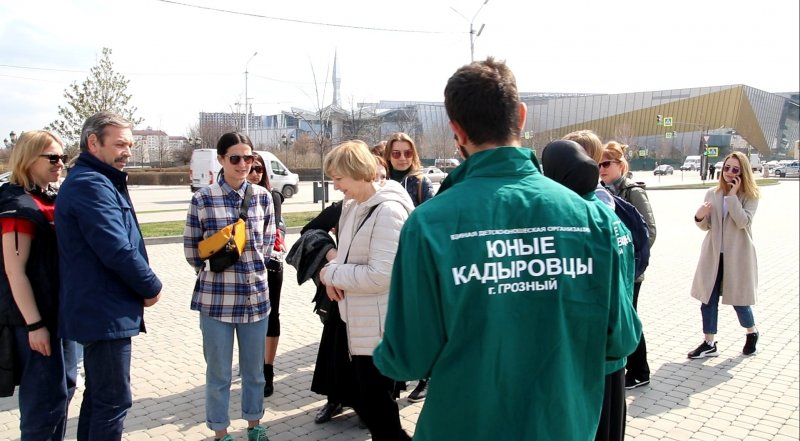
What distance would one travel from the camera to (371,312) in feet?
11.0

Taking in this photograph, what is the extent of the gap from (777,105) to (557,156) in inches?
4138

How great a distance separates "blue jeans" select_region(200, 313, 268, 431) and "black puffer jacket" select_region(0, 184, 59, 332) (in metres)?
0.84

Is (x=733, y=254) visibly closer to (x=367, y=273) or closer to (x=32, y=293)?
(x=367, y=273)

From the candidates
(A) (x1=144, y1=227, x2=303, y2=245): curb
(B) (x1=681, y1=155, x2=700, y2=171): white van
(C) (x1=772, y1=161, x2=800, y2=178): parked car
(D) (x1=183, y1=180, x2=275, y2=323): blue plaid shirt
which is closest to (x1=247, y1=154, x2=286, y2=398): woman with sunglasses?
(D) (x1=183, y1=180, x2=275, y2=323): blue plaid shirt

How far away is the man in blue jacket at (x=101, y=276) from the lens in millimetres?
2965

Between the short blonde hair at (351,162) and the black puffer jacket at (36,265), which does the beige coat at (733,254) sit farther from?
the black puffer jacket at (36,265)

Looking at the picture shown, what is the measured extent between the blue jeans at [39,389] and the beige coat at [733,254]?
Answer: 17.8 feet

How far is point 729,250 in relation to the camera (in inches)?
225

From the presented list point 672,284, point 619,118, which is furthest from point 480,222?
point 619,118

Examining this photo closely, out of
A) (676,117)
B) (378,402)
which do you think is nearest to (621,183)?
(378,402)

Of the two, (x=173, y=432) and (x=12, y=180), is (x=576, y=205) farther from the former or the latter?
(x=173, y=432)

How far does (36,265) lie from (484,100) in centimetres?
285

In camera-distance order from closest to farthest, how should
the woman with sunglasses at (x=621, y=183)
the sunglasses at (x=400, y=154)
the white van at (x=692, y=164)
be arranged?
the woman with sunglasses at (x=621, y=183) < the sunglasses at (x=400, y=154) < the white van at (x=692, y=164)

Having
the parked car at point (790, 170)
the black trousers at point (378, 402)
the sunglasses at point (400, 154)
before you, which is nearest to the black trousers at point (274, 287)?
the sunglasses at point (400, 154)
